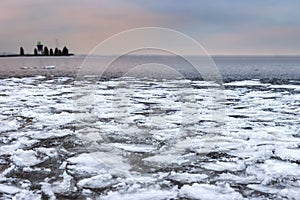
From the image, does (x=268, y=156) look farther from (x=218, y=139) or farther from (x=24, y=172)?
(x=24, y=172)

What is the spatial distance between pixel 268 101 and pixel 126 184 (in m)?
6.93

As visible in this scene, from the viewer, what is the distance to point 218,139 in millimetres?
5340

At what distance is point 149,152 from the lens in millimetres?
4586

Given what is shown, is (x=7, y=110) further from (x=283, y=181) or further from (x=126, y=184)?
(x=283, y=181)

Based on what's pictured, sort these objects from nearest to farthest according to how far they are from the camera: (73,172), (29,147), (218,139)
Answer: (73,172), (29,147), (218,139)

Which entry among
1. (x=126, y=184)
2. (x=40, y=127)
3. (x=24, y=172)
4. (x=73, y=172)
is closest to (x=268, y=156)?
(x=126, y=184)

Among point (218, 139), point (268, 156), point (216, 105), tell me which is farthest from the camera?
point (216, 105)

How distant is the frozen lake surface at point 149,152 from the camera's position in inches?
133

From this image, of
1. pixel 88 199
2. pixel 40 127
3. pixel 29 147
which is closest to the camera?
pixel 88 199

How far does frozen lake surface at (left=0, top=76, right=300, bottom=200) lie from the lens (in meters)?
3.39

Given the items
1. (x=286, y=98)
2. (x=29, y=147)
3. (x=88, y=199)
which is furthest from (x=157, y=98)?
(x=88, y=199)

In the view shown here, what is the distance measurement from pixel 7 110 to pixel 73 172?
4577mm

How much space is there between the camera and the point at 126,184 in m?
3.49

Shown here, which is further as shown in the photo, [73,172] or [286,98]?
[286,98]
